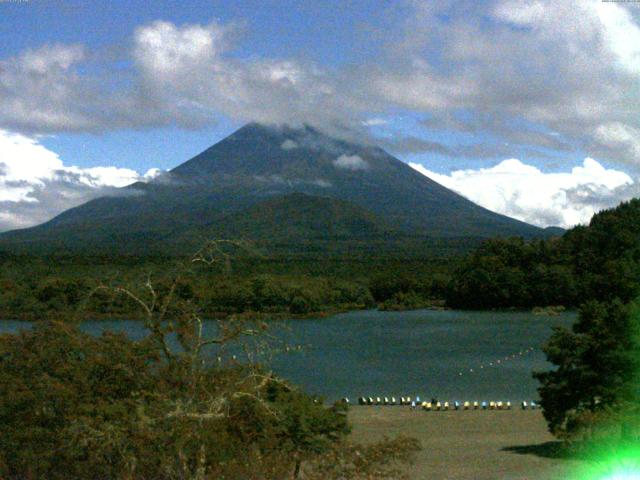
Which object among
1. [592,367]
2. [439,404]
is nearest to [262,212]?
[439,404]

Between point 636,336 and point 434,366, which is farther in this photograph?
point 434,366

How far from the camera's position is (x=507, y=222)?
168625 millimetres

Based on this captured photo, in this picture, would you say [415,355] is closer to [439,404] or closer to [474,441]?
[439,404]

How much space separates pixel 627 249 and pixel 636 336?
59577 mm

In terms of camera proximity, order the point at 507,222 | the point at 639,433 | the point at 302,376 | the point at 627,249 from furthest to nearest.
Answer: the point at 507,222 < the point at 627,249 < the point at 302,376 < the point at 639,433

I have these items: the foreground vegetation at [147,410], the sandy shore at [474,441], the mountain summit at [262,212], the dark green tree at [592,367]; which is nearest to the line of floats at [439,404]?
the sandy shore at [474,441]

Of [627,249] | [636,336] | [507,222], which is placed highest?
[507,222]

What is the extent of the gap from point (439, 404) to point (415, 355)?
13699mm

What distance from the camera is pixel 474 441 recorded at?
1800 cm

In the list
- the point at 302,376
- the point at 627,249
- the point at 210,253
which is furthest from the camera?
the point at 627,249

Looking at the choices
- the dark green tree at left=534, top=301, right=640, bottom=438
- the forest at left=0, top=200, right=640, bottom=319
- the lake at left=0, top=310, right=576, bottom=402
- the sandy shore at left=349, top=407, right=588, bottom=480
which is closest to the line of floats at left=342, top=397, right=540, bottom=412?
the sandy shore at left=349, top=407, right=588, bottom=480

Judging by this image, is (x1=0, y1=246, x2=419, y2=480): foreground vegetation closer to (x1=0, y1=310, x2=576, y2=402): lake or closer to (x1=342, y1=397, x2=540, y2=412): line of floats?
(x1=0, y1=310, x2=576, y2=402): lake

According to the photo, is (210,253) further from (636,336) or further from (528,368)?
(528,368)

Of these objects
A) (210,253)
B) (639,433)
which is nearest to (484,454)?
(639,433)
